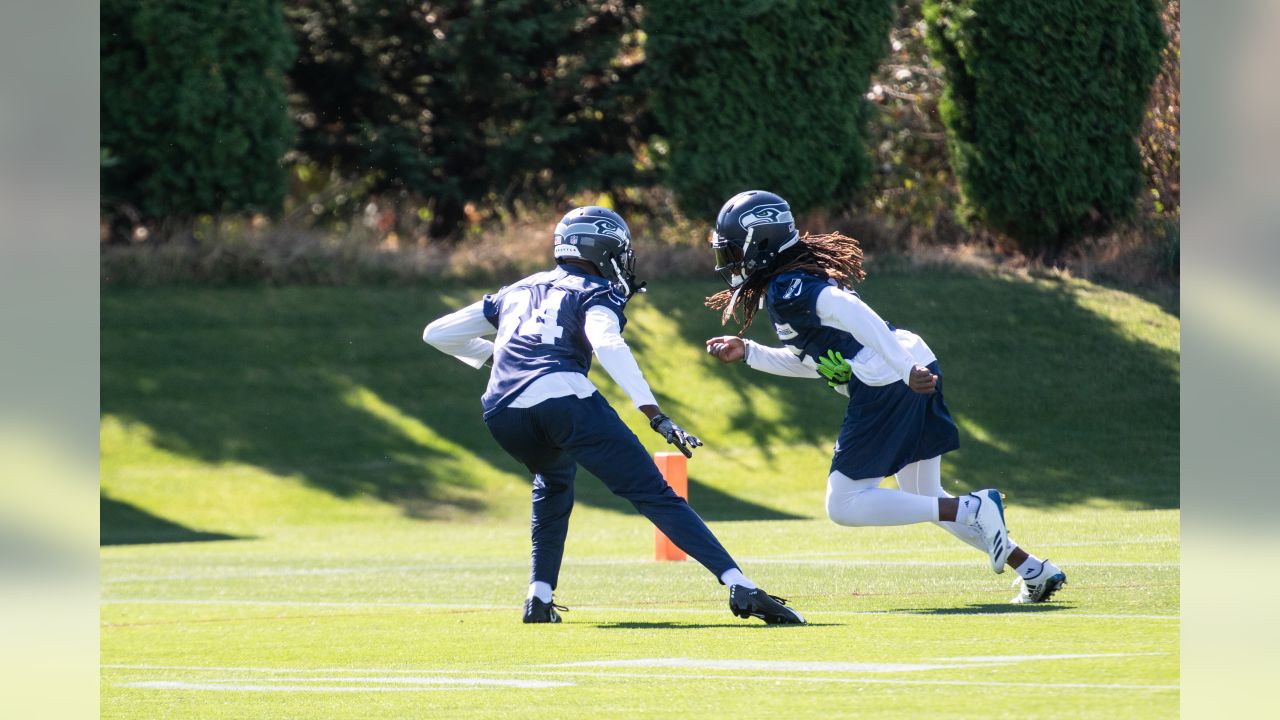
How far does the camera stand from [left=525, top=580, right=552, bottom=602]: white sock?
27.7 ft

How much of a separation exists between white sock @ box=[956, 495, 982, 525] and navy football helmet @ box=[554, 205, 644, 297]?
1.85 metres

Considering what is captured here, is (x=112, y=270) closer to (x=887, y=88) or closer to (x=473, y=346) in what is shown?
(x=887, y=88)

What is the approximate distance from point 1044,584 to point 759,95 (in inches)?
614

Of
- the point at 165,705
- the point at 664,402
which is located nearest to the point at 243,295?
the point at 664,402

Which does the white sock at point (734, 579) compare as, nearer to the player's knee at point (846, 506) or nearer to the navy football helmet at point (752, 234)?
the player's knee at point (846, 506)

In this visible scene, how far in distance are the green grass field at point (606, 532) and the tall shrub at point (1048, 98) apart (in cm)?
121

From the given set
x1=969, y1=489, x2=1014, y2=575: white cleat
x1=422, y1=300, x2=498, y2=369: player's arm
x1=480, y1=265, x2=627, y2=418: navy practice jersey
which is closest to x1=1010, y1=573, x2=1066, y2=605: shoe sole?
x1=969, y1=489, x2=1014, y2=575: white cleat

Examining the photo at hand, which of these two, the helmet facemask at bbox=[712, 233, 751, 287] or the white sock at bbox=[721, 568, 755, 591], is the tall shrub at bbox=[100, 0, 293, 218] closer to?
the helmet facemask at bbox=[712, 233, 751, 287]

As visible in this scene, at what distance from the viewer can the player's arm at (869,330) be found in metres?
7.80

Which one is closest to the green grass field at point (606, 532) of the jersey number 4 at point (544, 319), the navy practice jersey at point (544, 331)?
the navy practice jersey at point (544, 331)

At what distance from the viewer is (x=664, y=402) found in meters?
21.0

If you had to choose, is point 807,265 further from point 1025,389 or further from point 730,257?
point 1025,389

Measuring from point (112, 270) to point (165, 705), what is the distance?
17.6 meters

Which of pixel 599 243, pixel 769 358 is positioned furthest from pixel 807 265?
pixel 599 243
